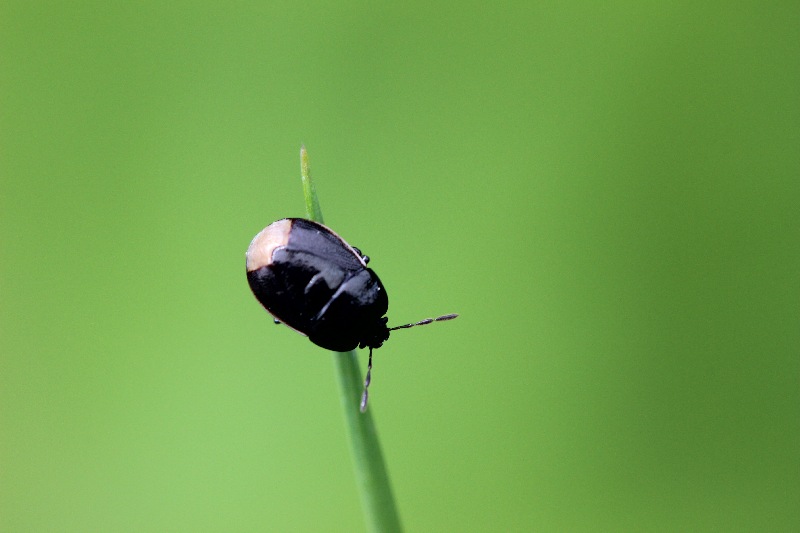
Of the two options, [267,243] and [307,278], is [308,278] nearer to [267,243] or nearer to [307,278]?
[307,278]

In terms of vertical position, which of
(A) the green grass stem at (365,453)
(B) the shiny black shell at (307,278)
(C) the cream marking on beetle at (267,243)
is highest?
(C) the cream marking on beetle at (267,243)

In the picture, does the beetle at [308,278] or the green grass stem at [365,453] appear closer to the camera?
the green grass stem at [365,453]

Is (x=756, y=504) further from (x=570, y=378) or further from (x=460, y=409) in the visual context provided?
(x=460, y=409)

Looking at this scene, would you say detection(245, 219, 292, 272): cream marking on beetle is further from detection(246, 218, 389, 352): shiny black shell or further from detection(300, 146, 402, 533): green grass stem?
detection(300, 146, 402, 533): green grass stem

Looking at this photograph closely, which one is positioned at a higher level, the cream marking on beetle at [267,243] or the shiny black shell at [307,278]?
the cream marking on beetle at [267,243]

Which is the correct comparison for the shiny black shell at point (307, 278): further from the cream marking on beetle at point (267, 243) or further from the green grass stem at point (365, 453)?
the green grass stem at point (365, 453)

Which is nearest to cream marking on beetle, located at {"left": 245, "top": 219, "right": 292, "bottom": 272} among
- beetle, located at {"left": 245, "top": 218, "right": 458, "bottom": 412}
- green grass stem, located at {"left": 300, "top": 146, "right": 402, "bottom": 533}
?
beetle, located at {"left": 245, "top": 218, "right": 458, "bottom": 412}

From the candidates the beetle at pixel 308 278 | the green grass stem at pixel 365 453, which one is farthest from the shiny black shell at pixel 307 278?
the green grass stem at pixel 365 453

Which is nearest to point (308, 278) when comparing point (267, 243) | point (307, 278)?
point (307, 278)
